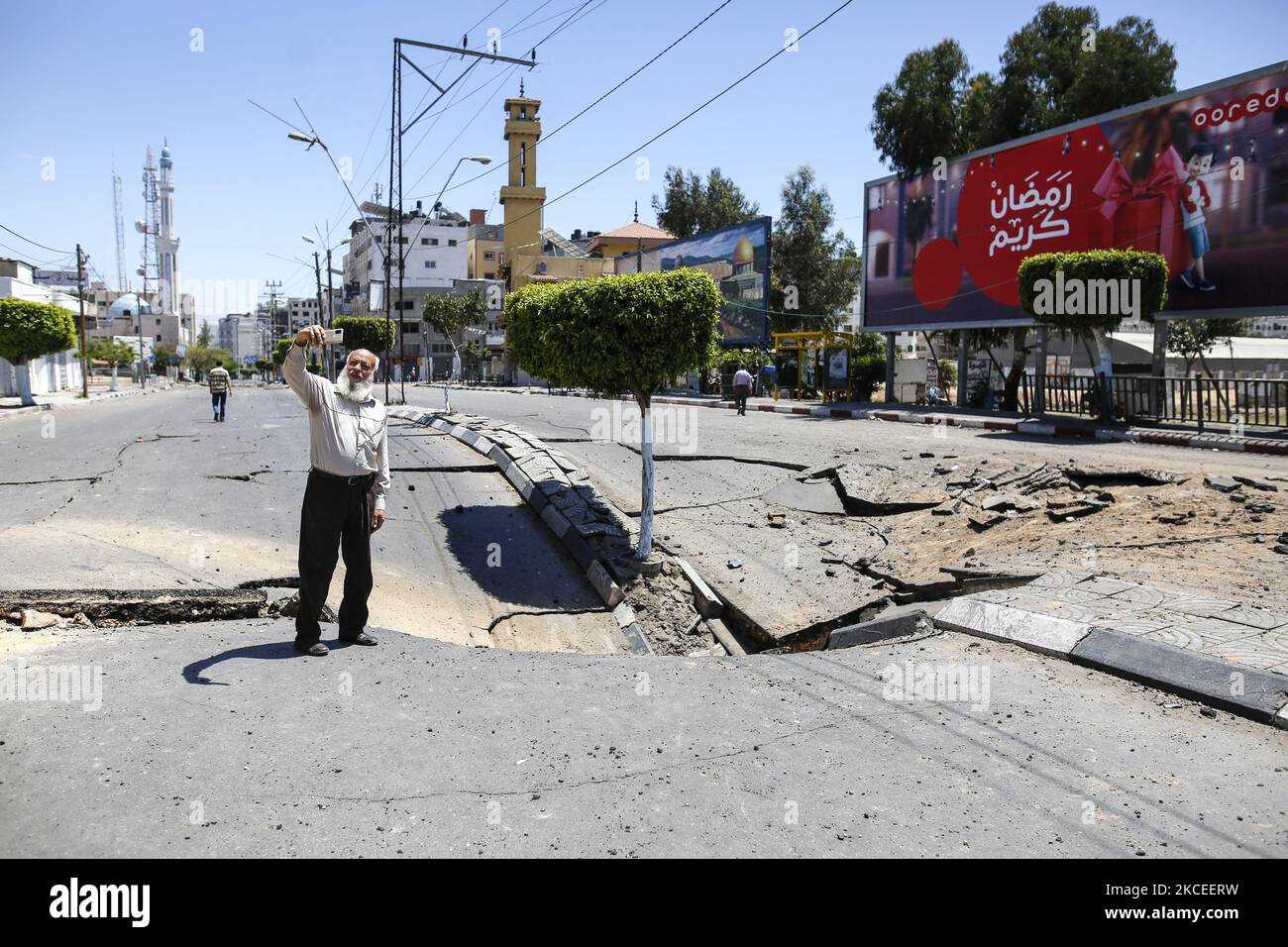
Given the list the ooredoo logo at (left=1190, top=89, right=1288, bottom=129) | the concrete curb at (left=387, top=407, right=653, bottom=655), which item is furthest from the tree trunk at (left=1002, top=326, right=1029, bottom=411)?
the concrete curb at (left=387, top=407, right=653, bottom=655)

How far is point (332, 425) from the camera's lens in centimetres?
536

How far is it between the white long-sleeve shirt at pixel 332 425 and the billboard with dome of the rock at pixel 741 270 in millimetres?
34892

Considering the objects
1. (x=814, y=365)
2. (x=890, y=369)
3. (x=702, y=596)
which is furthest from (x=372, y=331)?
(x=702, y=596)

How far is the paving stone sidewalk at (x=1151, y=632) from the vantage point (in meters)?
4.70

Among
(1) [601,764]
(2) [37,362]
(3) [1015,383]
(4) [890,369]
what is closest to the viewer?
(1) [601,764]

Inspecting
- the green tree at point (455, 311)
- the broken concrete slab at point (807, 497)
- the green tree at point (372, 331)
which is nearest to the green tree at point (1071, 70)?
the green tree at point (372, 331)

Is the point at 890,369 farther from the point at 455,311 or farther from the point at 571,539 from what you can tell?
the point at 455,311

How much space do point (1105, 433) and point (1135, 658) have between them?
14704mm

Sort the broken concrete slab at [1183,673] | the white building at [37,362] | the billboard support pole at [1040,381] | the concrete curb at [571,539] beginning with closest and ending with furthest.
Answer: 1. the broken concrete slab at [1183,673]
2. the concrete curb at [571,539]
3. the billboard support pole at [1040,381]
4. the white building at [37,362]

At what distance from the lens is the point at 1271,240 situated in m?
19.5

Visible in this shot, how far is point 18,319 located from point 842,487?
31.5 m

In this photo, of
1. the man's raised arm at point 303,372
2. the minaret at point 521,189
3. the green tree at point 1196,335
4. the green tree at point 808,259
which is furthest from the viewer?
the minaret at point 521,189

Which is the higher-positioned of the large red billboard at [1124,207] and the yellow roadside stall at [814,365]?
the large red billboard at [1124,207]

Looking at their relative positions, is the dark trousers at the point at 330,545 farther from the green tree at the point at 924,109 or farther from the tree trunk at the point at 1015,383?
the green tree at the point at 924,109
